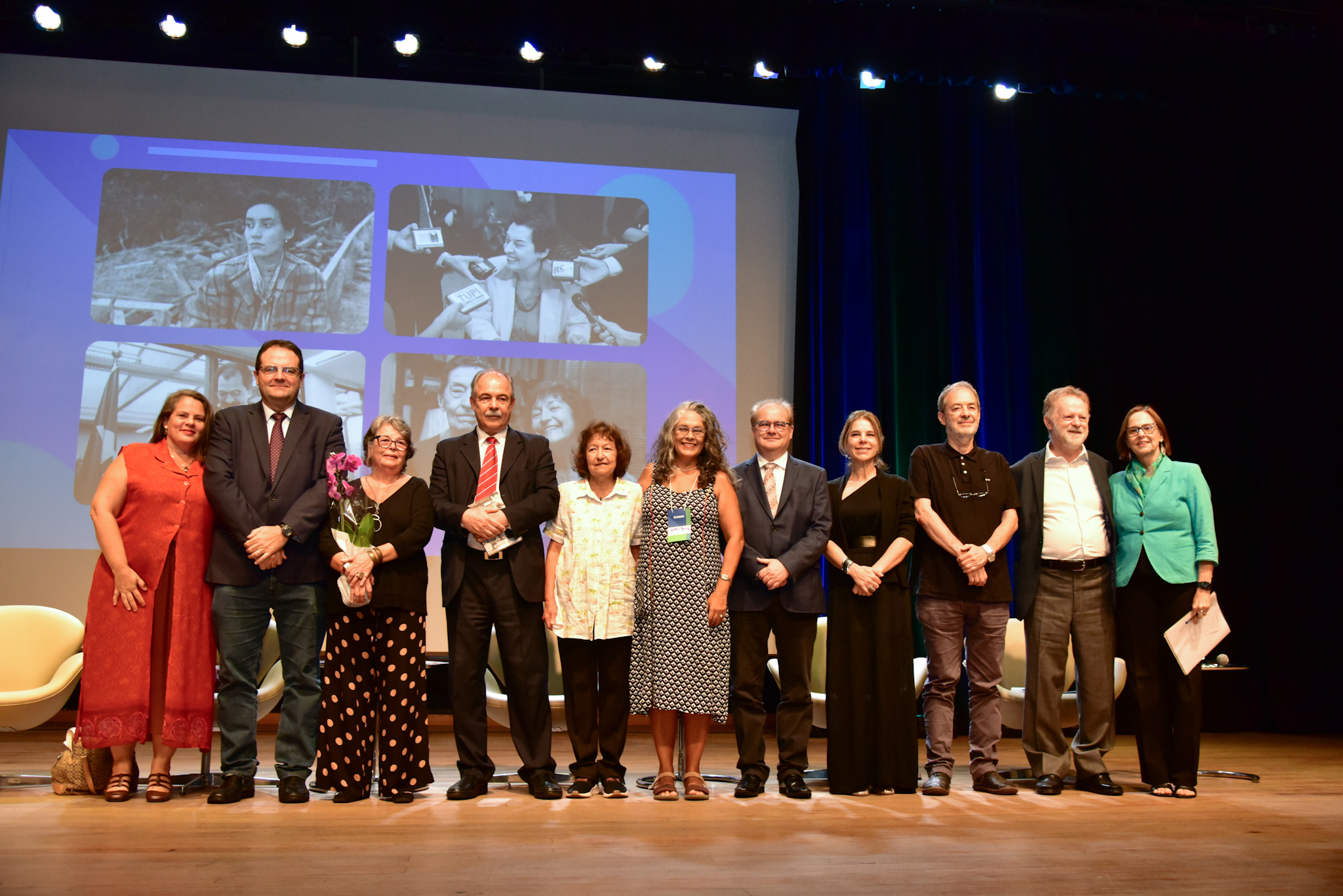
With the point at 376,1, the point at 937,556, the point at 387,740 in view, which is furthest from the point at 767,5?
the point at 387,740

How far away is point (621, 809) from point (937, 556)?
145 cm

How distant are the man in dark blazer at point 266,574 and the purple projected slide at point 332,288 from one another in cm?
180

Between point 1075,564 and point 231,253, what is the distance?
4.33 m

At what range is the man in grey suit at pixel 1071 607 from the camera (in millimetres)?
3768

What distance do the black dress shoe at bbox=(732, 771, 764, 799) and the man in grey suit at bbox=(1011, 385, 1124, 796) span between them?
1.08 meters

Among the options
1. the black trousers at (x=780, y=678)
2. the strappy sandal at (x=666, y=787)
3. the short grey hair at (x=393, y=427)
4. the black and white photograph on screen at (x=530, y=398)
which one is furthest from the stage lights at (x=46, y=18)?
the strappy sandal at (x=666, y=787)

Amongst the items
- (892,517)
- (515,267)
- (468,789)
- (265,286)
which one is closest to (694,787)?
(468,789)

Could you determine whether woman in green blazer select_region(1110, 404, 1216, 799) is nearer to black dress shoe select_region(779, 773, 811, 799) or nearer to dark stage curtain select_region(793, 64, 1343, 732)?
black dress shoe select_region(779, 773, 811, 799)

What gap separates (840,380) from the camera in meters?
5.96

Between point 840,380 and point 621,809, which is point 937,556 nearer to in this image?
point 621,809

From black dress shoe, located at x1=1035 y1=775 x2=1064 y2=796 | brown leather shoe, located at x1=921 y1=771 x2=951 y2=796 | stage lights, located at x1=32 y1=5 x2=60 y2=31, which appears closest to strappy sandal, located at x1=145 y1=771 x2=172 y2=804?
brown leather shoe, located at x1=921 y1=771 x2=951 y2=796

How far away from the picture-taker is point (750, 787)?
3.46 m

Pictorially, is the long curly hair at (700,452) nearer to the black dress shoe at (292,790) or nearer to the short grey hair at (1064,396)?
the short grey hair at (1064,396)

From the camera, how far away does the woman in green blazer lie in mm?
3695
